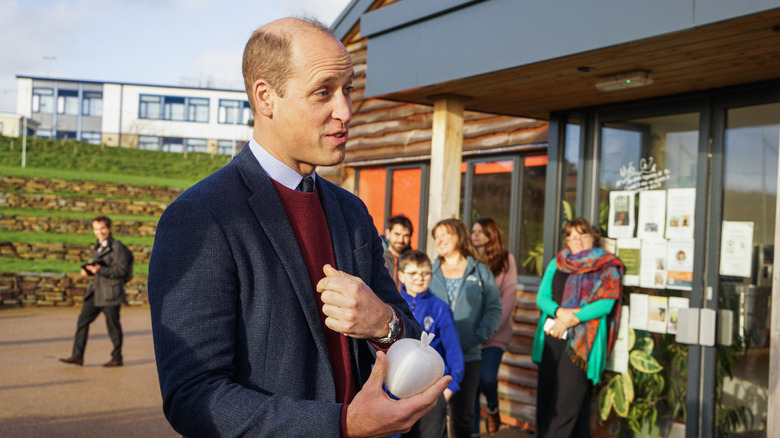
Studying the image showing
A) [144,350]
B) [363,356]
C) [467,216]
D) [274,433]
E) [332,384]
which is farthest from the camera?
[144,350]

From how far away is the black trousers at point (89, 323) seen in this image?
10.9 metres

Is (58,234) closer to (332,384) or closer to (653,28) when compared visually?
(653,28)

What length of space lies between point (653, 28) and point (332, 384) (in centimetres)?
358

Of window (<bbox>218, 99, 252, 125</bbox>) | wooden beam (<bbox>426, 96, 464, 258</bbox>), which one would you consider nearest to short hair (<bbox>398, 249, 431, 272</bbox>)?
wooden beam (<bbox>426, 96, 464, 258</bbox>)

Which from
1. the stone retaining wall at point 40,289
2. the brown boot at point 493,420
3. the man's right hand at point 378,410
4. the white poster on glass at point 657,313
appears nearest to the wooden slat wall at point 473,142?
the brown boot at point 493,420

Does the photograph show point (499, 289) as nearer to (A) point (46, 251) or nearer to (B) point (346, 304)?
(B) point (346, 304)

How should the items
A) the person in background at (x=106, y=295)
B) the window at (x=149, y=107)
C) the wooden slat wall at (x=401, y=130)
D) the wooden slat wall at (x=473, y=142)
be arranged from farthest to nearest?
the window at (x=149, y=107)
the person in background at (x=106, y=295)
the wooden slat wall at (x=401, y=130)
the wooden slat wall at (x=473, y=142)

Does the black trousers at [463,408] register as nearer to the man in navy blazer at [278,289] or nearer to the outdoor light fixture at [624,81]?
the outdoor light fixture at [624,81]

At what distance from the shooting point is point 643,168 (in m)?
6.68

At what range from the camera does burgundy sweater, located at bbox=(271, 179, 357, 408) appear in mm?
1766

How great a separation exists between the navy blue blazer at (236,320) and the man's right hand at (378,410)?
1.7 inches

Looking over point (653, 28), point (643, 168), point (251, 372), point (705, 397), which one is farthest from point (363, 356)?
point (643, 168)

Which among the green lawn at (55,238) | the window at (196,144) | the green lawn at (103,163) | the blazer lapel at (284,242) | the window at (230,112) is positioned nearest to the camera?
the blazer lapel at (284,242)

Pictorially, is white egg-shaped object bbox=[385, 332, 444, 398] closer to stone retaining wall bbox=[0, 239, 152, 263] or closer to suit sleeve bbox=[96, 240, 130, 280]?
suit sleeve bbox=[96, 240, 130, 280]
